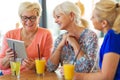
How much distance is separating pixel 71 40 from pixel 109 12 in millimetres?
603

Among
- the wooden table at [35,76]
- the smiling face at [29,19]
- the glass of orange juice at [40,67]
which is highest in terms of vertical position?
the smiling face at [29,19]

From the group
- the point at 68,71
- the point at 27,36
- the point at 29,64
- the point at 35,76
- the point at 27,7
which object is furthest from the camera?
the point at 27,36

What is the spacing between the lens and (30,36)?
8.38 ft

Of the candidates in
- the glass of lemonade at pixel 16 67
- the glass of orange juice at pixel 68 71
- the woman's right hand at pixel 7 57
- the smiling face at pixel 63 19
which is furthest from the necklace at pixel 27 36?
the glass of orange juice at pixel 68 71

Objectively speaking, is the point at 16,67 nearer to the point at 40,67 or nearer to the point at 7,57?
the point at 40,67

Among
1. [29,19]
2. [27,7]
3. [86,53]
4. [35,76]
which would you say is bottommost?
[35,76]

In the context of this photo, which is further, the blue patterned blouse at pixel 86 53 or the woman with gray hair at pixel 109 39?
the blue patterned blouse at pixel 86 53

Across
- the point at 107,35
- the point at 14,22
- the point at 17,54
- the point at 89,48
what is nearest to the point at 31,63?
the point at 17,54

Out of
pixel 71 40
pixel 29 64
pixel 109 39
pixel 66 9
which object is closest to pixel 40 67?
pixel 29 64

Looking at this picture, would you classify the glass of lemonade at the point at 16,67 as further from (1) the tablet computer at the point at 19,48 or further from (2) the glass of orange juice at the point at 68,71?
(2) the glass of orange juice at the point at 68,71

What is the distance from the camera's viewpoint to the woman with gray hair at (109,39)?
1530 mm

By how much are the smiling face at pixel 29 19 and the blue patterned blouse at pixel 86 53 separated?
1.19 ft

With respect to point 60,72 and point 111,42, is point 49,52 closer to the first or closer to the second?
point 60,72

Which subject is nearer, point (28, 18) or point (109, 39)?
point (109, 39)
